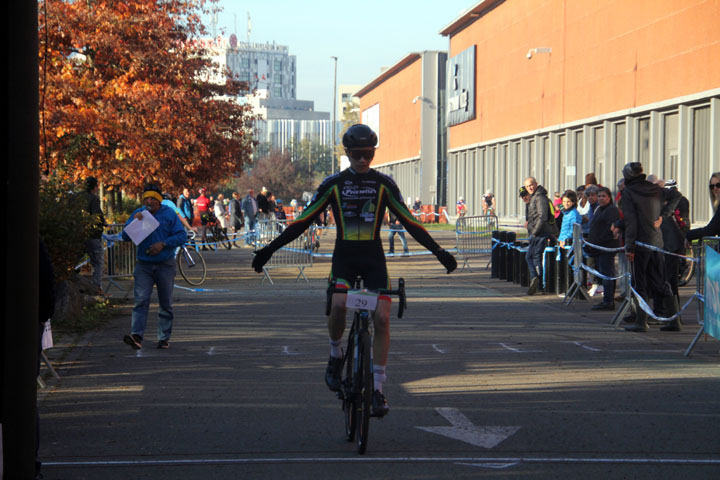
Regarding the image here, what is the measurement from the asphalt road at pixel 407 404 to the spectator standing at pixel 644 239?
551mm

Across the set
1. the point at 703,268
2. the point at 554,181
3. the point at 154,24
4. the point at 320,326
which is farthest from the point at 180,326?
the point at 554,181

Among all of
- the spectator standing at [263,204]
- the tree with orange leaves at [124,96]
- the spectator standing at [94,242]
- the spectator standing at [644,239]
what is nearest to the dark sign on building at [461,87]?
the spectator standing at [263,204]

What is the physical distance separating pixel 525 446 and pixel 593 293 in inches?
443

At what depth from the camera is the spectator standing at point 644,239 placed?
12.8 m

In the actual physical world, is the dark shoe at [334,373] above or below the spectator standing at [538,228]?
below

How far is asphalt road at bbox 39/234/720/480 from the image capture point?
6.11 m

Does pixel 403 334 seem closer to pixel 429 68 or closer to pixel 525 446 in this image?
pixel 525 446

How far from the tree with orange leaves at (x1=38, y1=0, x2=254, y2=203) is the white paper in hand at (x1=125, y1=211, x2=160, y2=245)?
A: 42.2ft

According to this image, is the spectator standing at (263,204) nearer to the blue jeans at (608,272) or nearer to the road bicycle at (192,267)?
the road bicycle at (192,267)

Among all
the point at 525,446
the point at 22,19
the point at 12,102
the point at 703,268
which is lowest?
the point at 525,446

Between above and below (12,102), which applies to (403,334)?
below

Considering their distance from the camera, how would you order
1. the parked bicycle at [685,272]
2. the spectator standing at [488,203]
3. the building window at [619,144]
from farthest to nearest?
1. the spectator standing at [488,203]
2. the building window at [619,144]
3. the parked bicycle at [685,272]

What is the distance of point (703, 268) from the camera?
10.8 m

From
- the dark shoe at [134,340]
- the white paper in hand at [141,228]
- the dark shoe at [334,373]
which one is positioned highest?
the white paper in hand at [141,228]
